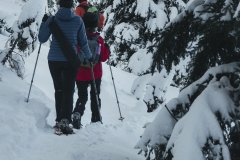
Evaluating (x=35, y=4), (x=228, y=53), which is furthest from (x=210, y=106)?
(x=35, y=4)

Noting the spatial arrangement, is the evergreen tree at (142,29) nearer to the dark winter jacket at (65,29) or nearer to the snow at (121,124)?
the snow at (121,124)

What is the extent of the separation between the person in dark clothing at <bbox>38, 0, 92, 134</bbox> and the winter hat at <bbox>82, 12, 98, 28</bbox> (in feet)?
2.19

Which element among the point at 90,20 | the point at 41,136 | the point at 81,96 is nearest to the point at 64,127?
the point at 41,136

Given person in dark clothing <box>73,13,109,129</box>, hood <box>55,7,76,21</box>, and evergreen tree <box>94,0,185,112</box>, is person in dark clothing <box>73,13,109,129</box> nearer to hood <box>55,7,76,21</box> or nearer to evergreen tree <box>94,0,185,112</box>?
hood <box>55,7,76,21</box>

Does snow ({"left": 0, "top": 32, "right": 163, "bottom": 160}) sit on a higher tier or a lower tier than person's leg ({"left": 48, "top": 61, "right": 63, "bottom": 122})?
lower

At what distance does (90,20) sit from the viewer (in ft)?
18.5

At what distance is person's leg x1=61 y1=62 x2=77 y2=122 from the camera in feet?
16.4

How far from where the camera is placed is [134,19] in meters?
11.5

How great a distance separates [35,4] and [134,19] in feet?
17.1

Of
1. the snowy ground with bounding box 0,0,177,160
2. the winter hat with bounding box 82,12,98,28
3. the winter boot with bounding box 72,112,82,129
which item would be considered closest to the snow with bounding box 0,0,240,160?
the snowy ground with bounding box 0,0,177,160

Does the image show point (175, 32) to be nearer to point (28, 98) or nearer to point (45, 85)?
point (28, 98)

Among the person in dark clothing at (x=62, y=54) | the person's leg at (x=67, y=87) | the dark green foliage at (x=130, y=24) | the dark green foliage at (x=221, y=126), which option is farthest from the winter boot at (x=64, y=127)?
the dark green foliage at (x=130, y=24)

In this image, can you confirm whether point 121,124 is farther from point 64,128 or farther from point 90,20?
point 90,20

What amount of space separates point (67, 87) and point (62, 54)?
0.57m
